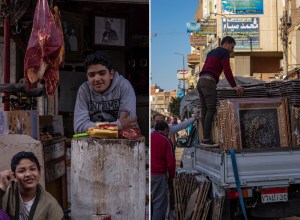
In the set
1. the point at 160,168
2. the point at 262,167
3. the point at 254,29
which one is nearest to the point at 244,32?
the point at 254,29

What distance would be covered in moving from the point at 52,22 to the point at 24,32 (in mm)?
1200

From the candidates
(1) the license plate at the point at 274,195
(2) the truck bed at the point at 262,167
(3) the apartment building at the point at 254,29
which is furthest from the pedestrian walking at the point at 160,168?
(3) the apartment building at the point at 254,29

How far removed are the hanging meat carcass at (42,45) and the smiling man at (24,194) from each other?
703 mm

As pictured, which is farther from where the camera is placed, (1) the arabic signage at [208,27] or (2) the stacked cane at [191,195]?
(1) the arabic signage at [208,27]

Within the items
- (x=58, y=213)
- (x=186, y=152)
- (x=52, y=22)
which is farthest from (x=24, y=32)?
(x=186, y=152)

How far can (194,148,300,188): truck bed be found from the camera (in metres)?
5.18

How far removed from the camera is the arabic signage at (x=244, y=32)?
26938mm

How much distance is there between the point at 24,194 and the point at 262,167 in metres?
2.87

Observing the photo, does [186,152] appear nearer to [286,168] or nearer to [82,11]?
[286,168]

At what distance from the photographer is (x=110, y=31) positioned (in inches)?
169

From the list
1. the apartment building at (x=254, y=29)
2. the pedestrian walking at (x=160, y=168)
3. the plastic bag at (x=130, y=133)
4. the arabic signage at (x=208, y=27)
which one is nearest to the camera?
the plastic bag at (x=130, y=133)

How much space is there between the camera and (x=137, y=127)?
12.7 feet

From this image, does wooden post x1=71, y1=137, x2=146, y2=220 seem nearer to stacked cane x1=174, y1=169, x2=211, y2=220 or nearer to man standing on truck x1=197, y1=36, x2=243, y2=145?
stacked cane x1=174, y1=169, x2=211, y2=220

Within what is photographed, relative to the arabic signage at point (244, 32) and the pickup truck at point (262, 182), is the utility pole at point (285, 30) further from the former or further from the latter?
the pickup truck at point (262, 182)
